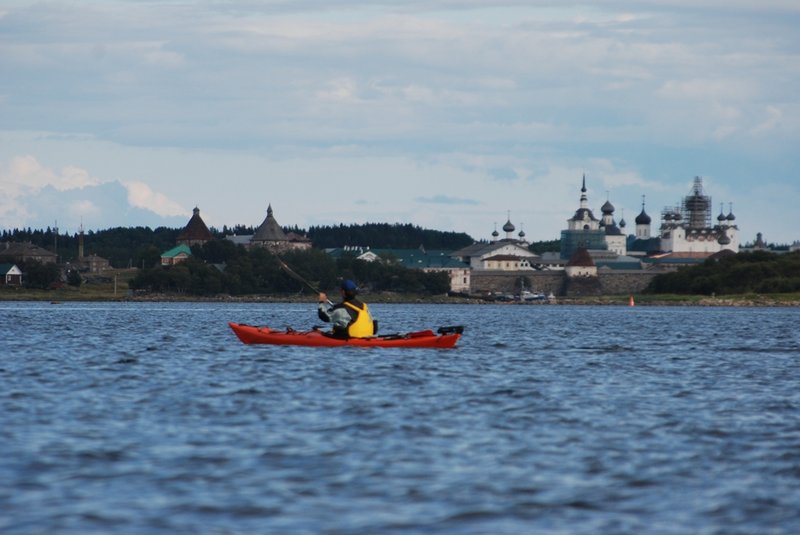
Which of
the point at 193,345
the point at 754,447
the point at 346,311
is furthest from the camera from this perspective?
the point at 193,345

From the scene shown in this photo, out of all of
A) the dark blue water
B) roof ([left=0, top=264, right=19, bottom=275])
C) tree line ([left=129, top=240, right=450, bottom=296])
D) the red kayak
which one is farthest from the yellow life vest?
roof ([left=0, top=264, right=19, bottom=275])

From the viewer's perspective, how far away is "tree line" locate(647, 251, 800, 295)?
151m

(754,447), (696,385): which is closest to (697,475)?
(754,447)

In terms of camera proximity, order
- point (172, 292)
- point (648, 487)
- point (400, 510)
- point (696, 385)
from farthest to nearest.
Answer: point (172, 292), point (696, 385), point (648, 487), point (400, 510)

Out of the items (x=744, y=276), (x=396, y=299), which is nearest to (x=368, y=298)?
(x=396, y=299)

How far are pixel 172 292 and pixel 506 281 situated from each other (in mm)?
54202

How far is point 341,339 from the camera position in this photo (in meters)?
34.4

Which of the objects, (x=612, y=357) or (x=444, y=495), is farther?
(x=612, y=357)

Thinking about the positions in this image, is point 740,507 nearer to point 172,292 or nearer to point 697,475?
point 697,475

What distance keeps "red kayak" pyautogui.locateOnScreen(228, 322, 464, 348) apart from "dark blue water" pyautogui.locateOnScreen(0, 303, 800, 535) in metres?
2.19

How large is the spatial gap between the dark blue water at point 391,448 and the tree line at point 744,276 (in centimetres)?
12223

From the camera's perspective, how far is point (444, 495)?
14.3 metres

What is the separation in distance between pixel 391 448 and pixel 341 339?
17.0 m

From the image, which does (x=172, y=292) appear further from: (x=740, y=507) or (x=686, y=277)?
(x=740, y=507)
